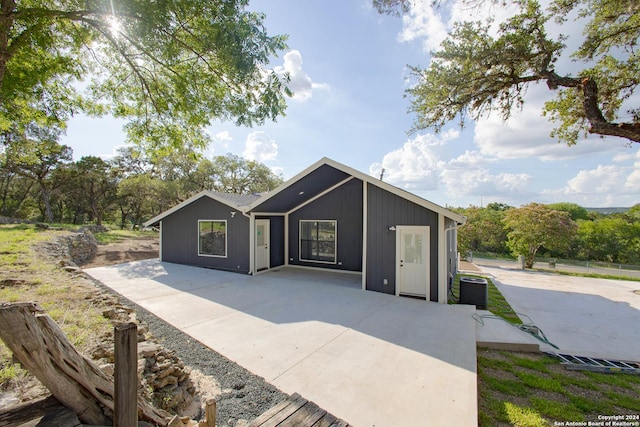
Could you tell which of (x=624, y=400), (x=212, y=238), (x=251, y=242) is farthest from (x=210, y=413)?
(x=212, y=238)

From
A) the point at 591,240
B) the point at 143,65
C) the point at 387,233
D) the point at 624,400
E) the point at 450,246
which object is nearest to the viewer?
the point at 624,400

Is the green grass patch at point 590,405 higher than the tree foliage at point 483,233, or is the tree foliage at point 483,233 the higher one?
the tree foliage at point 483,233

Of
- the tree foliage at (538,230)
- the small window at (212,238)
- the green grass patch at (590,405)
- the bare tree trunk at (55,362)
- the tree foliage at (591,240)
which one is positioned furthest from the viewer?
the tree foliage at (591,240)

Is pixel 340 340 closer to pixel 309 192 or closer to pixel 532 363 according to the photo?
pixel 532 363

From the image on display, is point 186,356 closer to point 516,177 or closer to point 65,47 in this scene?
point 65,47

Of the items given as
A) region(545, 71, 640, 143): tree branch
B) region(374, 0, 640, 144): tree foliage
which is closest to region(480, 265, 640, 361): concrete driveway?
region(545, 71, 640, 143): tree branch

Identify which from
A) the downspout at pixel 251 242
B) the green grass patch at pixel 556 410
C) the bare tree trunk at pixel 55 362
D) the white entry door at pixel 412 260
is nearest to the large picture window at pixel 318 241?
the downspout at pixel 251 242

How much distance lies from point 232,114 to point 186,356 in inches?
173

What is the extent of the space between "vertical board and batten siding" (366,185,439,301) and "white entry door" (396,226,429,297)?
110mm

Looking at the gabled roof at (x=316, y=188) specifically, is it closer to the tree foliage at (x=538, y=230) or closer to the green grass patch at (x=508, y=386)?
the green grass patch at (x=508, y=386)

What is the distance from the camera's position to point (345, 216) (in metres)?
10.1

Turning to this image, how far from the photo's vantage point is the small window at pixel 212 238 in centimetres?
1024

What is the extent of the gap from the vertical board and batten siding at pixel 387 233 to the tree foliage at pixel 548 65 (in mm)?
2695

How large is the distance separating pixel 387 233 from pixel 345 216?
2853mm
